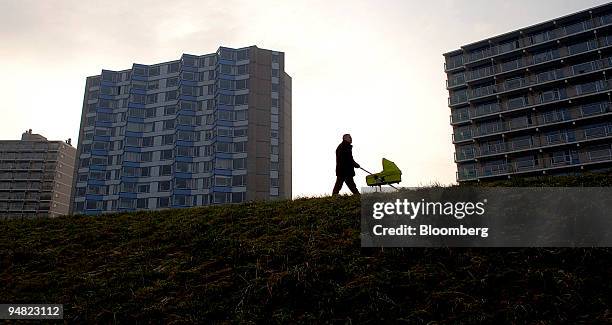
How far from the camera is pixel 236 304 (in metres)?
5.88

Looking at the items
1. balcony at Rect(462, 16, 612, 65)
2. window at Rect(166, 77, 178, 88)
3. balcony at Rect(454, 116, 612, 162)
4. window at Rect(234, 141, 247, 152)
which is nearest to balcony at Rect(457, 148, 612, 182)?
balcony at Rect(454, 116, 612, 162)

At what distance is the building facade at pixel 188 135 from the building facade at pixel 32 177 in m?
35.4

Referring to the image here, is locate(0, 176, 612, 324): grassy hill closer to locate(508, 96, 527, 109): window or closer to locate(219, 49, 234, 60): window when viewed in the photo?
locate(508, 96, 527, 109): window

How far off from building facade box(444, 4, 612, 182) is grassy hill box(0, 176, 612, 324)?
5732cm

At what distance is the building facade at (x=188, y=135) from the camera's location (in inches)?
3105

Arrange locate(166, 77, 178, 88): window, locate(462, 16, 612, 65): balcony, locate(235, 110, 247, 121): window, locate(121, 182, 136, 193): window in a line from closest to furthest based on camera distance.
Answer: locate(462, 16, 612, 65): balcony, locate(235, 110, 247, 121): window, locate(121, 182, 136, 193): window, locate(166, 77, 178, 88): window

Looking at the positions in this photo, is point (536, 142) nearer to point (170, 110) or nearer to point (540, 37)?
point (540, 37)

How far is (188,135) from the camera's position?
84.0 meters

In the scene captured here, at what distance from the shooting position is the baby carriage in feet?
36.5

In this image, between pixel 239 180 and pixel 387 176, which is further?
pixel 239 180

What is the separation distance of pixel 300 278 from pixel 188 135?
81.0 metres

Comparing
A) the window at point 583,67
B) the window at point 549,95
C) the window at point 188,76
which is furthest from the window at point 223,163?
the window at point 583,67

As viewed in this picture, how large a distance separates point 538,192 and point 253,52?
81.4 m

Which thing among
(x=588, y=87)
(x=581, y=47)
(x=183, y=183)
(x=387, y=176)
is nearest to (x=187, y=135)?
(x=183, y=183)
